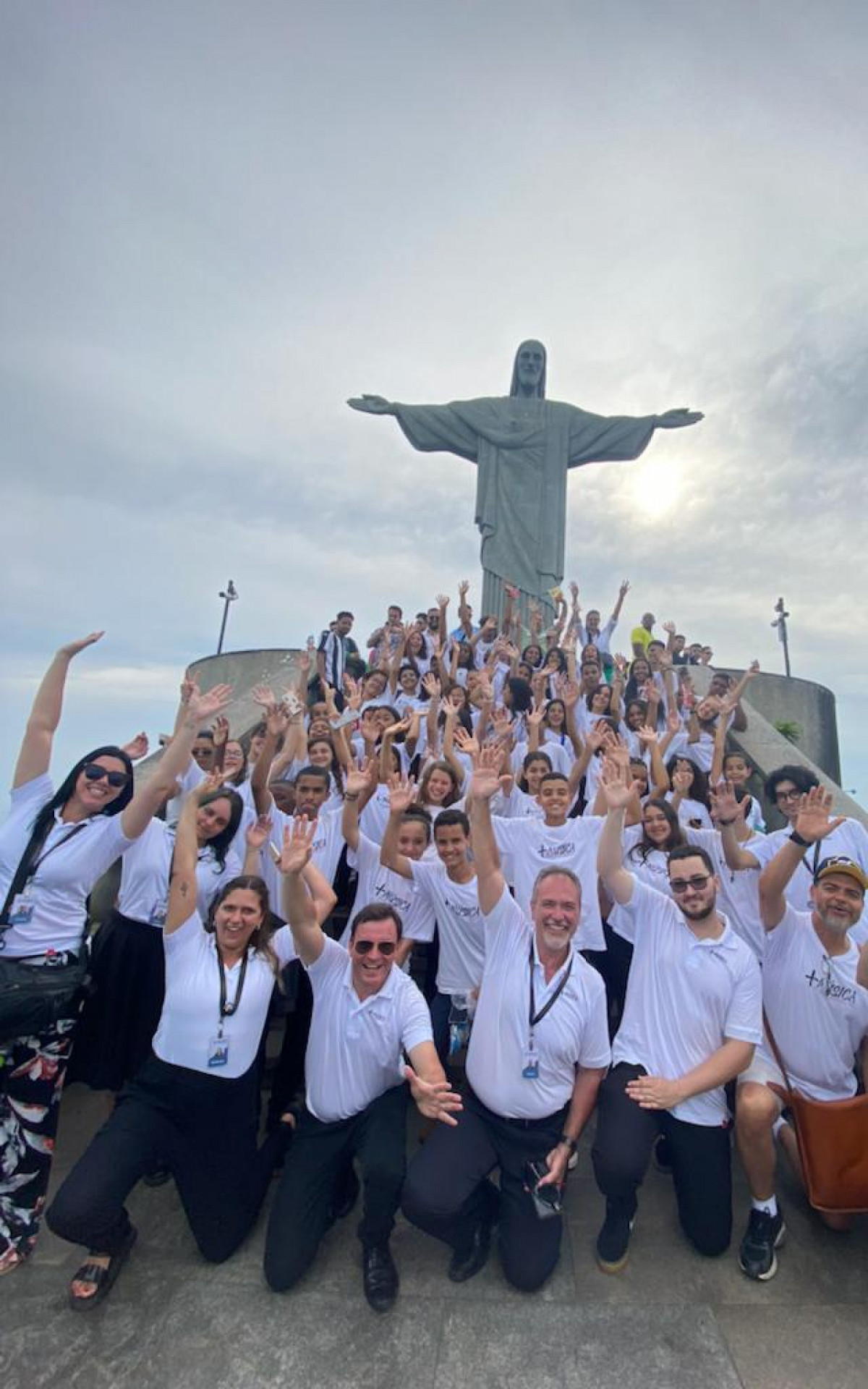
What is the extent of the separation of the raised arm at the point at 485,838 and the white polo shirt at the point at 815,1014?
1.61 m

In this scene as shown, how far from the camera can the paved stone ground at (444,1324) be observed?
260cm

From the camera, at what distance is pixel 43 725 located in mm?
3590

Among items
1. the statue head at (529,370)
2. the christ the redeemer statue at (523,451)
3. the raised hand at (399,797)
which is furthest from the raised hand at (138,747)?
the statue head at (529,370)

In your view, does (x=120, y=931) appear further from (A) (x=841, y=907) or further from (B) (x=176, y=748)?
(A) (x=841, y=907)

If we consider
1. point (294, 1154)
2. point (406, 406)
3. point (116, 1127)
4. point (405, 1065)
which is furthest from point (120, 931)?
point (406, 406)

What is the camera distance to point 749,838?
Result: 16.2ft

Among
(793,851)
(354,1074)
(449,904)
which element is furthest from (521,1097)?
(793,851)

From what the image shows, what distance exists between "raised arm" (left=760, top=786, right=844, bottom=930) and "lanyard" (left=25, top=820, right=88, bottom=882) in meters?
3.68

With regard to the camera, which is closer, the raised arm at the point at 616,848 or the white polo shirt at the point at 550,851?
→ the raised arm at the point at 616,848

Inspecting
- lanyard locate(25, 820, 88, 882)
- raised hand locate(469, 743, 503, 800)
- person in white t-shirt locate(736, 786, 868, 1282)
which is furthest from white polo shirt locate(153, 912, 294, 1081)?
person in white t-shirt locate(736, 786, 868, 1282)

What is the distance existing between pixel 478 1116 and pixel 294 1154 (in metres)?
0.91

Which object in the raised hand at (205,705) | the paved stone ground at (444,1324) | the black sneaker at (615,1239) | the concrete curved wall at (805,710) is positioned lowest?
the paved stone ground at (444,1324)

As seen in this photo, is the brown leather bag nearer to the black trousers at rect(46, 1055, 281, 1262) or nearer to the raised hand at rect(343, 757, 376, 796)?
the black trousers at rect(46, 1055, 281, 1262)

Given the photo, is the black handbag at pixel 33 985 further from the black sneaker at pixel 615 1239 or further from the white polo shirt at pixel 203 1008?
the black sneaker at pixel 615 1239
